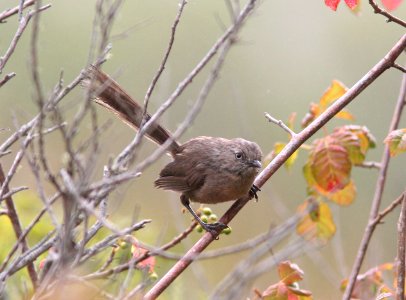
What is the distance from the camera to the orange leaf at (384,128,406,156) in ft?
11.0

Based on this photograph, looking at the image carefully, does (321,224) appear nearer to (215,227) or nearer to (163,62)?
(215,227)

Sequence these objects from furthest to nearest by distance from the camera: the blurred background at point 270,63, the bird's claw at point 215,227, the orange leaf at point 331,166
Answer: the blurred background at point 270,63 → the orange leaf at point 331,166 → the bird's claw at point 215,227

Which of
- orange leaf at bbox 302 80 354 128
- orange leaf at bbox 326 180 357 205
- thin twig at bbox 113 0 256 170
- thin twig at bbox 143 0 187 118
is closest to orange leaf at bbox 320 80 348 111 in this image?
orange leaf at bbox 302 80 354 128

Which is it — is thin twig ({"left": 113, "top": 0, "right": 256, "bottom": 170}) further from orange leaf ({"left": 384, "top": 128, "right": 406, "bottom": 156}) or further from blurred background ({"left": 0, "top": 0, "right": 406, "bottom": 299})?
blurred background ({"left": 0, "top": 0, "right": 406, "bottom": 299})

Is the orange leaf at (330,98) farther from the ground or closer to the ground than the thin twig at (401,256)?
A: farther from the ground

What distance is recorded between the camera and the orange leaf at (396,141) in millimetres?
3342

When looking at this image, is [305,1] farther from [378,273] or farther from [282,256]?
[282,256]

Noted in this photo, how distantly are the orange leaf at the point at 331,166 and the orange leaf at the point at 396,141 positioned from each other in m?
0.54

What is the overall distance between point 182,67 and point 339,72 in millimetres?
2018

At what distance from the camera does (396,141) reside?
3373 mm

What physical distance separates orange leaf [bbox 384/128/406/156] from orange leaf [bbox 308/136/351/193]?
54 cm

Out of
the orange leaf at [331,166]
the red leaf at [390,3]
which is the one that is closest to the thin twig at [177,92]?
the red leaf at [390,3]

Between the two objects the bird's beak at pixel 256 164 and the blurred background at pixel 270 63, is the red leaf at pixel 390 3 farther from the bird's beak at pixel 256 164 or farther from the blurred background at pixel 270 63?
the blurred background at pixel 270 63

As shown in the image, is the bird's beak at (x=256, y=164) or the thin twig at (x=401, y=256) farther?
the bird's beak at (x=256, y=164)
